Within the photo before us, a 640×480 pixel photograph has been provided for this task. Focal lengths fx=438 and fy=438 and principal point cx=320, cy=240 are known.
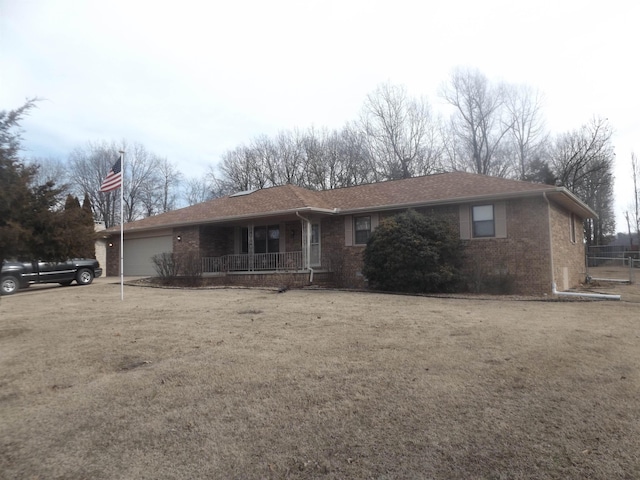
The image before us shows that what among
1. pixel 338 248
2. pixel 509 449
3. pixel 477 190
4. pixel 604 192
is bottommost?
pixel 509 449

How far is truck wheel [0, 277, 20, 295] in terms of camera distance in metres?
14.7

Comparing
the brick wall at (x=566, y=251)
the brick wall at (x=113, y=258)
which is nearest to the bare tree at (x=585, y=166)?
the brick wall at (x=566, y=251)

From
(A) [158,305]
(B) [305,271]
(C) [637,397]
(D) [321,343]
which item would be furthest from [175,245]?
(C) [637,397]

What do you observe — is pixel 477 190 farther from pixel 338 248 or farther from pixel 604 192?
pixel 604 192

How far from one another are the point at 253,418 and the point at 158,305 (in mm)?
7553

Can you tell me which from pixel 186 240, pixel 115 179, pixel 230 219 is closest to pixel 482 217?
pixel 230 219

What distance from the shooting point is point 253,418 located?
11.8 feet

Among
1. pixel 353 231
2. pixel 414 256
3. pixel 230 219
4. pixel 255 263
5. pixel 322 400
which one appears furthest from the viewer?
pixel 255 263

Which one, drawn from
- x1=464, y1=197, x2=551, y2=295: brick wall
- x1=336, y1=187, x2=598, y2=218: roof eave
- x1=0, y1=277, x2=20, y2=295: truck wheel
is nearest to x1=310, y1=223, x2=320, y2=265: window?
x1=336, y1=187, x2=598, y2=218: roof eave

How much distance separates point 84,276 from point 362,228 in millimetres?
11509

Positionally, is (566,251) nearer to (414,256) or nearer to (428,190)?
(428,190)

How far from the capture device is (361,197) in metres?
17.8

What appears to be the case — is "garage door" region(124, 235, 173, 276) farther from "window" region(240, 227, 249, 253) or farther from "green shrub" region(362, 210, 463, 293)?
"green shrub" region(362, 210, 463, 293)

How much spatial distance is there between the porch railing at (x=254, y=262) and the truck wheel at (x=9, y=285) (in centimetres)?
640
